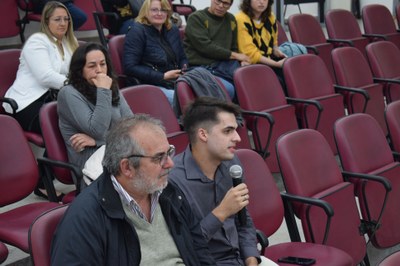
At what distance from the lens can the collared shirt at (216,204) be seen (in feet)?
7.22

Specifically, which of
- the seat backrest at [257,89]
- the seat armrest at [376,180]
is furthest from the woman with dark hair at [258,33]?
the seat armrest at [376,180]

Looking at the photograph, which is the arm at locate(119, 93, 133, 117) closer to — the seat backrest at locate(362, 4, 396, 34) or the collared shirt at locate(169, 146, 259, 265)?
the collared shirt at locate(169, 146, 259, 265)

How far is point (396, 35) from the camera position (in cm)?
593

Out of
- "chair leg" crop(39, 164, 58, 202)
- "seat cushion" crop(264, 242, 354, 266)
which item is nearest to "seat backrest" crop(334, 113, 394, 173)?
"seat cushion" crop(264, 242, 354, 266)

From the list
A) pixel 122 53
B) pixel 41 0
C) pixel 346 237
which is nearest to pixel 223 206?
pixel 346 237

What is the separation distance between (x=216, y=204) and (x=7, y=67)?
6.04 ft

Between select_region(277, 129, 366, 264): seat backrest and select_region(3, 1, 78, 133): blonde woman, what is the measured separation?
1329 mm

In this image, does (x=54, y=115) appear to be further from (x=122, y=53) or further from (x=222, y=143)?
(x=122, y=53)

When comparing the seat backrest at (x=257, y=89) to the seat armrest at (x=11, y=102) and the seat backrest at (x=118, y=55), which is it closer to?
the seat backrest at (x=118, y=55)

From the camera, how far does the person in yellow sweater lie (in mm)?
4359

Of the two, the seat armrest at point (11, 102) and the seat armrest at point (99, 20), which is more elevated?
the seat armrest at point (99, 20)

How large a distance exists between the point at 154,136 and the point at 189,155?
446 mm

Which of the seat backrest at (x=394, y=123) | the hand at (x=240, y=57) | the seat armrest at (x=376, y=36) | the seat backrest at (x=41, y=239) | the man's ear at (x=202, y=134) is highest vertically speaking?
the man's ear at (x=202, y=134)

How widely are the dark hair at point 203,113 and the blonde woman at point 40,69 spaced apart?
1.27 metres
